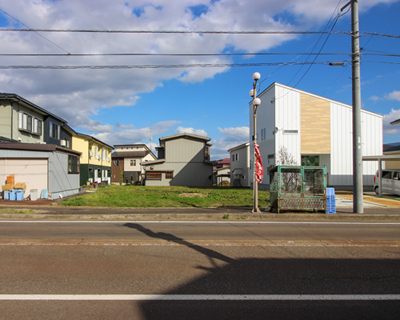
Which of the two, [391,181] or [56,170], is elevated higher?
[56,170]

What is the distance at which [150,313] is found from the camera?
12.2ft

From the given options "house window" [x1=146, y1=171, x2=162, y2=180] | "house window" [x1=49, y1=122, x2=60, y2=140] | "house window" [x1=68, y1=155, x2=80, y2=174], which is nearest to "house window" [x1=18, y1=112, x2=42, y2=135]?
"house window" [x1=49, y1=122, x2=60, y2=140]

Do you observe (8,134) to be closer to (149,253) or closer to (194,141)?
(149,253)

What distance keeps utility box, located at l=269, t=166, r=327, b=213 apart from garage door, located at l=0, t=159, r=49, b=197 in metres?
13.4

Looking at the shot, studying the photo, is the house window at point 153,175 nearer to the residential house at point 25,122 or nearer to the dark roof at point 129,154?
the residential house at point 25,122

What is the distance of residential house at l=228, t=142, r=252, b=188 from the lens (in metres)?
37.1

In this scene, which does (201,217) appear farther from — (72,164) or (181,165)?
(181,165)

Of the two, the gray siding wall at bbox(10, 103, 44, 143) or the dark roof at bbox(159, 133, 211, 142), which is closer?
the gray siding wall at bbox(10, 103, 44, 143)

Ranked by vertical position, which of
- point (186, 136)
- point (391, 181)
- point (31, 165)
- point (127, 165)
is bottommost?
point (391, 181)

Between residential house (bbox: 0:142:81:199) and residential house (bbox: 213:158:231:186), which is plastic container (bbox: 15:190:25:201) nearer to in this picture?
residential house (bbox: 0:142:81:199)

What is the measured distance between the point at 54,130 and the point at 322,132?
2493cm

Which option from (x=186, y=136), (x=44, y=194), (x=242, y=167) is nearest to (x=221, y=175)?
(x=242, y=167)

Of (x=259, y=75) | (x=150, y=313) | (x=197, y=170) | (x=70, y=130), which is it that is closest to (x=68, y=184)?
(x=70, y=130)

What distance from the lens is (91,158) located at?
35.3 metres
